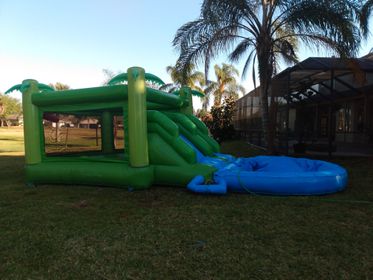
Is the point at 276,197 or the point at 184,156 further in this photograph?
the point at 184,156

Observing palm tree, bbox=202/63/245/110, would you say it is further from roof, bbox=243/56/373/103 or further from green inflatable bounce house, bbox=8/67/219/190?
green inflatable bounce house, bbox=8/67/219/190

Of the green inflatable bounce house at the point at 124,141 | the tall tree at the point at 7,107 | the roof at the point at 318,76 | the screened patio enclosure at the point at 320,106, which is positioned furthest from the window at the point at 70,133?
the tall tree at the point at 7,107

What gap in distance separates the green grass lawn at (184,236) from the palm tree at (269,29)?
5.06 meters

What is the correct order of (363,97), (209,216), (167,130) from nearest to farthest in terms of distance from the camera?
(209,216)
(167,130)
(363,97)

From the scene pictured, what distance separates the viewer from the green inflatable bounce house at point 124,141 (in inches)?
218

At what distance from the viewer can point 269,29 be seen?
943 centimetres

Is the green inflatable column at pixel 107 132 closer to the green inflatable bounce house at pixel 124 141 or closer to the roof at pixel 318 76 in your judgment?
the green inflatable bounce house at pixel 124 141

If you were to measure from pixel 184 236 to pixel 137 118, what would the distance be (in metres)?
2.67

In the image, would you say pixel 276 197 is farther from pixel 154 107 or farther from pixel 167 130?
pixel 154 107

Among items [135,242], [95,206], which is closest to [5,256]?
[135,242]

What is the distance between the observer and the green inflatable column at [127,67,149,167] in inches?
213

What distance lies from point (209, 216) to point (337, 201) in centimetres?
225

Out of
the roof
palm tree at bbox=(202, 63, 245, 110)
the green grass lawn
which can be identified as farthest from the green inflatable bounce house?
palm tree at bbox=(202, 63, 245, 110)

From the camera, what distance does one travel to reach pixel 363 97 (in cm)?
1416
